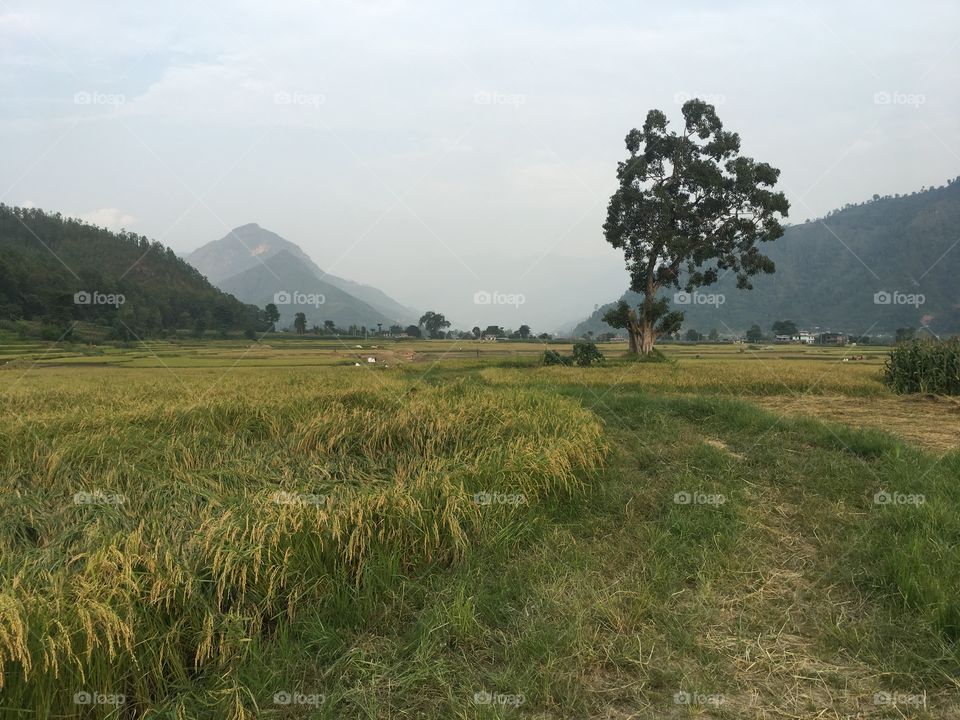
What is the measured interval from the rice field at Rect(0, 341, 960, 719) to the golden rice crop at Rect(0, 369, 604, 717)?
25 mm

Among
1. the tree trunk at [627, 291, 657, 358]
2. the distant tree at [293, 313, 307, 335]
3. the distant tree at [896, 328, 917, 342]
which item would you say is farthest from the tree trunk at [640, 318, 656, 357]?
the distant tree at [293, 313, 307, 335]

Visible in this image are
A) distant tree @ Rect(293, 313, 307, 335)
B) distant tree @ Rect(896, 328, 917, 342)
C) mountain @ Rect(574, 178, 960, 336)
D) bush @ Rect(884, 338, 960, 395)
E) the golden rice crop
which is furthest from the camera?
mountain @ Rect(574, 178, 960, 336)

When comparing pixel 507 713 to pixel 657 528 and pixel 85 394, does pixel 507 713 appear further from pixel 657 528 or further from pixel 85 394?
pixel 85 394

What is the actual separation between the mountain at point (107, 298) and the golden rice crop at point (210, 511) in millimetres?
11511

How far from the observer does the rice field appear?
256cm

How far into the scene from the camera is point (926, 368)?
15.8m

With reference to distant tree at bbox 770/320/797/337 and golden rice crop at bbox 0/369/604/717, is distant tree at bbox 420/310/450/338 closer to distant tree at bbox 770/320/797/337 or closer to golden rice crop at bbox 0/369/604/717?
golden rice crop at bbox 0/369/604/717

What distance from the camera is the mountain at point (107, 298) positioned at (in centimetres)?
1684

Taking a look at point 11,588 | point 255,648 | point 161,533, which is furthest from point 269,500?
point 11,588

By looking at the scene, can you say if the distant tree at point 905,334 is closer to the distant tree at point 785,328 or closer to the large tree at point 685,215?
the large tree at point 685,215

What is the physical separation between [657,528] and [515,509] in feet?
4.55

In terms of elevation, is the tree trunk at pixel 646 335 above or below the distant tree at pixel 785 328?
below

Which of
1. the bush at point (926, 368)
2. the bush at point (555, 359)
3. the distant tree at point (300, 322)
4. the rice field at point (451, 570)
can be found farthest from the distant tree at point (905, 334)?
the distant tree at point (300, 322)

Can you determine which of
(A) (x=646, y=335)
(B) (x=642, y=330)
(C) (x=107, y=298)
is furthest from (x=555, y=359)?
(C) (x=107, y=298)
